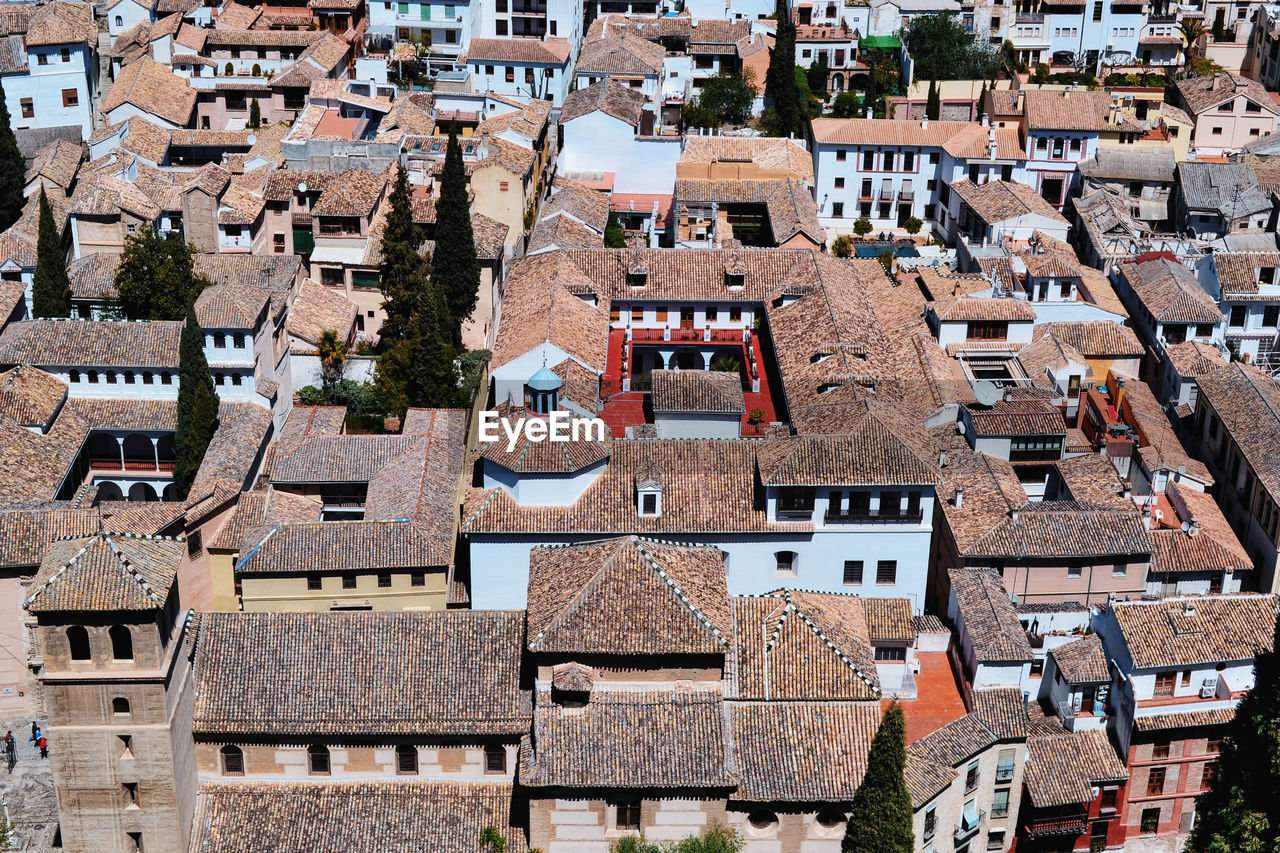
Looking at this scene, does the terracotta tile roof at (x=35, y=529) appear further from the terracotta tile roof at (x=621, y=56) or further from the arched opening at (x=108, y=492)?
the terracotta tile roof at (x=621, y=56)

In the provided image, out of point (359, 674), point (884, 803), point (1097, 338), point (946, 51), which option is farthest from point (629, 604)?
point (946, 51)

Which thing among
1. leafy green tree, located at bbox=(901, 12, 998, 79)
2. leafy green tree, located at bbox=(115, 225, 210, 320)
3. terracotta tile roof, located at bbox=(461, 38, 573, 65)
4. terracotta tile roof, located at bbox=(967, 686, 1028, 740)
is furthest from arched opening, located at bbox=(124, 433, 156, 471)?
leafy green tree, located at bbox=(901, 12, 998, 79)

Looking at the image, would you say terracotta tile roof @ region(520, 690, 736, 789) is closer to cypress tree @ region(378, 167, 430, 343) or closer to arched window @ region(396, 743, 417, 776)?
arched window @ region(396, 743, 417, 776)

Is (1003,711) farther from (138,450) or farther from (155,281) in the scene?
(155,281)

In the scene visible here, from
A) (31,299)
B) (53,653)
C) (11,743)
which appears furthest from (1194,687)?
(31,299)

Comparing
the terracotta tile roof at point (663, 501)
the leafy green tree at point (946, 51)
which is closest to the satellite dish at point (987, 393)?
the terracotta tile roof at point (663, 501)

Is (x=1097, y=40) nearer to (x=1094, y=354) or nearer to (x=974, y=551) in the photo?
(x=1094, y=354)
